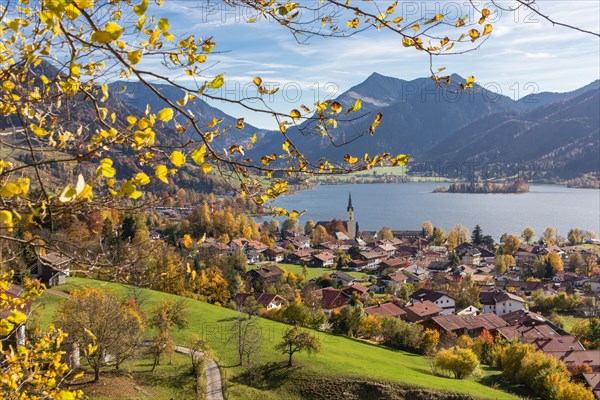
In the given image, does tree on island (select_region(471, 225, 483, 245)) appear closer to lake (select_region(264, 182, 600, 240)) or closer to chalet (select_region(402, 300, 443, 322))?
lake (select_region(264, 182, 600, 240))

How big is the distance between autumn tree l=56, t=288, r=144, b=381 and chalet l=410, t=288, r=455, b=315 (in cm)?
2555

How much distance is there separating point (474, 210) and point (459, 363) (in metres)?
83.8

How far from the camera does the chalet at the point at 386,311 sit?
31.9 meters

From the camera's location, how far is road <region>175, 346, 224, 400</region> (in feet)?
55.9

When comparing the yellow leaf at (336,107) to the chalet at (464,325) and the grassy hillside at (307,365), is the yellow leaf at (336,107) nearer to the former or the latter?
the grassy hillside at (307,365)

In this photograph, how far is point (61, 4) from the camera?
139 cm

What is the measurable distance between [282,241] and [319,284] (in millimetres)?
25891

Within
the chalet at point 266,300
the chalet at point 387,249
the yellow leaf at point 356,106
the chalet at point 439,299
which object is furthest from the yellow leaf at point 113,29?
the chalet at point 387,249

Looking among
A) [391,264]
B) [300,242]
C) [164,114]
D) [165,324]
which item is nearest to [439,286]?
[391,264]

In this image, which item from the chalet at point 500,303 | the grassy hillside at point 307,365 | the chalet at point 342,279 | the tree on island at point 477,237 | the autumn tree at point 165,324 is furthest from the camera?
the tree on island at point 477,237

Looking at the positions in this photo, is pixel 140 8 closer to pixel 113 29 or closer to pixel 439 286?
pixel 113 29

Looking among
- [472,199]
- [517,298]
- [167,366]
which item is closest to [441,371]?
[167,366]

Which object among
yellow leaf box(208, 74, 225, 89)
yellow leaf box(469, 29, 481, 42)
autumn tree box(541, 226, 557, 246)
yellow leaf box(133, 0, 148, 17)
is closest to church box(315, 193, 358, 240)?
autumn tree box(541, 226, 557, 246)

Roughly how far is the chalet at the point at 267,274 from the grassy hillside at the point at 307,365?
12378 millimetres
